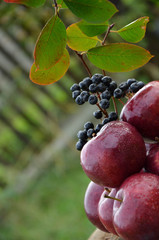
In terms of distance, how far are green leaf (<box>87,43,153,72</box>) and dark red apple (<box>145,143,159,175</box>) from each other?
0.46 ft

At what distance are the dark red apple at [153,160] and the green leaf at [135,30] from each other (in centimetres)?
19

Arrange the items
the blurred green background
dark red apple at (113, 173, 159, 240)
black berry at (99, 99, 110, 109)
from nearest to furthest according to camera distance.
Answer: dark red apple at (113, 173, 159, 240), black berry at (99, 99, 110, 109), the blurred green background

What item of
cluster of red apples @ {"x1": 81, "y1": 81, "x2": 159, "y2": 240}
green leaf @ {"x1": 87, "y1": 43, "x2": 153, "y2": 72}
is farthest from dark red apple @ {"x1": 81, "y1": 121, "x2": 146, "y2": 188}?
green leaf @ {"x1": 87, "y1": 43, "x2": 153, "y2": 72}

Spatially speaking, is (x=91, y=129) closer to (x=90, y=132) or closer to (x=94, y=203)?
(x=90, y=132)

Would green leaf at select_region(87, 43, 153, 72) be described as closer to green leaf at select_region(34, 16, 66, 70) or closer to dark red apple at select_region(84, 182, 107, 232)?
green leaf at select_region(34, 16, 66, 70)

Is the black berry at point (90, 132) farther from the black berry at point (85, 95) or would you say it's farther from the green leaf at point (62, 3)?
the green leaf at point (62, 3)

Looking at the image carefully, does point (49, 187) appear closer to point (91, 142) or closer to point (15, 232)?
point (15, 232)

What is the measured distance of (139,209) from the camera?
43 cm

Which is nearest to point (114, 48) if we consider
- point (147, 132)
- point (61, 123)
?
point (147, 132)

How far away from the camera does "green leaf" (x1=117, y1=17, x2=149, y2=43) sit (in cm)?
51

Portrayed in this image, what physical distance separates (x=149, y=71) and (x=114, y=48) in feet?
6.06

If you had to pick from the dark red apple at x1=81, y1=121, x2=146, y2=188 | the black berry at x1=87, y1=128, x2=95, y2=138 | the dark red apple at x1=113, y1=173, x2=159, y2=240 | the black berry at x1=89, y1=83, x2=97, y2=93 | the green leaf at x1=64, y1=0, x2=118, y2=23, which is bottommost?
the dark red apple at x1=113, y1=173, x2=159, y2=240

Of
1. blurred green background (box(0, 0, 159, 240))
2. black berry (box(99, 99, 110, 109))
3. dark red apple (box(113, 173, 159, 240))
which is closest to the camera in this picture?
dark red apple (box(113, 173, 159, 240))

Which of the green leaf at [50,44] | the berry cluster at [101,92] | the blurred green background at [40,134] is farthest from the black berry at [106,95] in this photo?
the blurred green background at [40,134]
